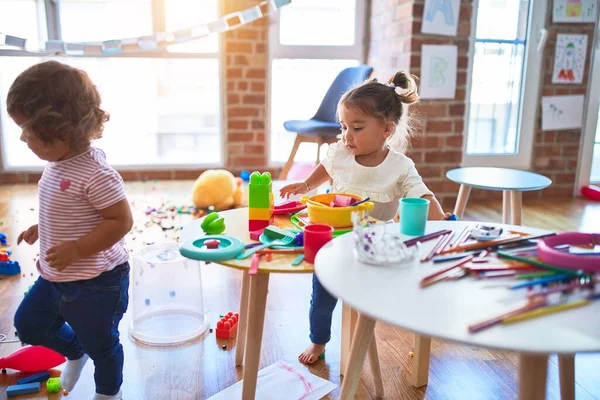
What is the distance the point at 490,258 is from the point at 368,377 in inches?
26.8

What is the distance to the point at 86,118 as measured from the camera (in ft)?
3.57

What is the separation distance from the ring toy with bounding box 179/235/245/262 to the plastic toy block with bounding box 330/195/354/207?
267mm

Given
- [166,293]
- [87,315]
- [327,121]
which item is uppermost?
[327,121]

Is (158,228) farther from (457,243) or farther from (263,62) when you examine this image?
(457,243)

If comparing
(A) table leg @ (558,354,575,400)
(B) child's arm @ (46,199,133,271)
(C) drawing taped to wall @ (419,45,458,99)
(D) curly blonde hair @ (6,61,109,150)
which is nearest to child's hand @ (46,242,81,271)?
(B) child's arm @ (46,199,133,271)

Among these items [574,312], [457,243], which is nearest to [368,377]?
[457,243]

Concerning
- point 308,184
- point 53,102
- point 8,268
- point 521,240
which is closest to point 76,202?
point 53,102

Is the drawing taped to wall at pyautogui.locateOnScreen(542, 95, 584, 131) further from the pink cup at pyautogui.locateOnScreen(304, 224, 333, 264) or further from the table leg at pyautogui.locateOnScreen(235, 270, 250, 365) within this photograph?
the pink cup at pyautogui.locateOnScreen(304, 224, 333, 264)

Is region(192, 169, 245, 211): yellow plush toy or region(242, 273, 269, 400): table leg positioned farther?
region(192, 169, 245, 211): yellow plush toy

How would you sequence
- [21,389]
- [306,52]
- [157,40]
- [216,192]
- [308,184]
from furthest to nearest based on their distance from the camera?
[306,52], [157,40], [216,192], [308,184], [21,389]

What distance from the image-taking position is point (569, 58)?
3357mm

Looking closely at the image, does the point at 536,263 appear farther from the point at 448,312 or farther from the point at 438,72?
the point at 438,72

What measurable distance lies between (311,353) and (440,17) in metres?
2.26

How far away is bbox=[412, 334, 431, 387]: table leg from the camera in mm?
1377
